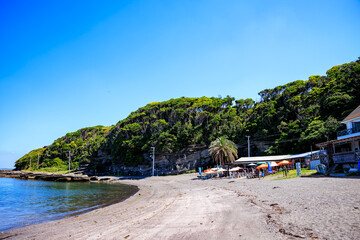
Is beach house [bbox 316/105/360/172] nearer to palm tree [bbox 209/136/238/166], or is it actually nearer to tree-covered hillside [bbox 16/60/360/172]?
tree-covered hillside [bbox 16/60/360/172]

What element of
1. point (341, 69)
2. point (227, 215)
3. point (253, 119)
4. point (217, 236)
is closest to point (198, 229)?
point (217, 236)

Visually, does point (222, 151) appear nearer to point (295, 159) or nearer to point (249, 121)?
point (295, 159)

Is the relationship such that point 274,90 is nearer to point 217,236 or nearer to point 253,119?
point 253,119

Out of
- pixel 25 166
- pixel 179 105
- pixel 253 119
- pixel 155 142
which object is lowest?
pixel 25 166

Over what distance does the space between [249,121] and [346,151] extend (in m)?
32.3

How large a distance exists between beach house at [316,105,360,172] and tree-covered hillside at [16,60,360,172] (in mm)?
9275

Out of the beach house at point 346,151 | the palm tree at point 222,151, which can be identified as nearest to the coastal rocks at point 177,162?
the palm tree at point 222,151

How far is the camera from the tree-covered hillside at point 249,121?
43253mm

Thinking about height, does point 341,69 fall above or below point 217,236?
above

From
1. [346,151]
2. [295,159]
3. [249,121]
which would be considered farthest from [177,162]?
[346,151]

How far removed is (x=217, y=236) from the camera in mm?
7133

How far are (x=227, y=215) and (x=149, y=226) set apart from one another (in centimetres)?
382

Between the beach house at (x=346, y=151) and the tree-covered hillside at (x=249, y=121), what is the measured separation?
30.4ft

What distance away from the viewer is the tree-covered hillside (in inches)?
1703
